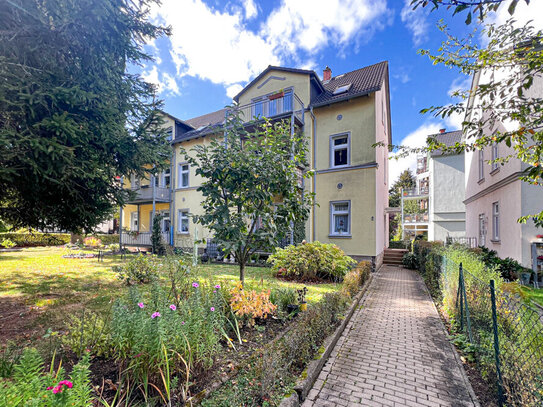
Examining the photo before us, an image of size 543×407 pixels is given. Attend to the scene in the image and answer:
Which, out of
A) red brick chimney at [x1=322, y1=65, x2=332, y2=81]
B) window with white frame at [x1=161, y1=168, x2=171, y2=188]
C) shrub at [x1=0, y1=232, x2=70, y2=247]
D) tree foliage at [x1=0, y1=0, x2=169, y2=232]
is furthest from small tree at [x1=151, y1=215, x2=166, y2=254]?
red brick chimney at [x1=322, y1=65, x2=332, y2=81]

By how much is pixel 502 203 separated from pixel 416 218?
1607 cm

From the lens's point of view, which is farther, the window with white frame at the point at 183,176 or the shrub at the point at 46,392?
the window with white frame at the point at 183,176

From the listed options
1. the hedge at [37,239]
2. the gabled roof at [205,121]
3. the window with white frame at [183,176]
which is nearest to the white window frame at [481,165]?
the gabled roof at [205,121]

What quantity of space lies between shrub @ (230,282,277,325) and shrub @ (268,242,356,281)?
4093 millimetres

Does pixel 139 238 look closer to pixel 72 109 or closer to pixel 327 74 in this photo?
pixel 72 109

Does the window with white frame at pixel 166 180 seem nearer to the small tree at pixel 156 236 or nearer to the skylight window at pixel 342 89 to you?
the small tree at pixel 156 236

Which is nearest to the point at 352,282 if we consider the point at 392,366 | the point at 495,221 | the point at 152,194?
the point at 392,366

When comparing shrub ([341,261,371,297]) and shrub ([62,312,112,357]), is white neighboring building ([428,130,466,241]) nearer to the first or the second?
shrub ([341,261,371,297])

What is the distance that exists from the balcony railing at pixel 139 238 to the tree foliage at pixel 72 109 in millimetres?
10265

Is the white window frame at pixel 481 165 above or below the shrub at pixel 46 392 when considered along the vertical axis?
above

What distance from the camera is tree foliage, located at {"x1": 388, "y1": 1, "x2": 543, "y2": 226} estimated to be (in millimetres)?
2502

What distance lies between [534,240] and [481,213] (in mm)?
5499

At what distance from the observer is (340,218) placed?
12375mm

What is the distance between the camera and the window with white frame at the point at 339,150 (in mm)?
12510
